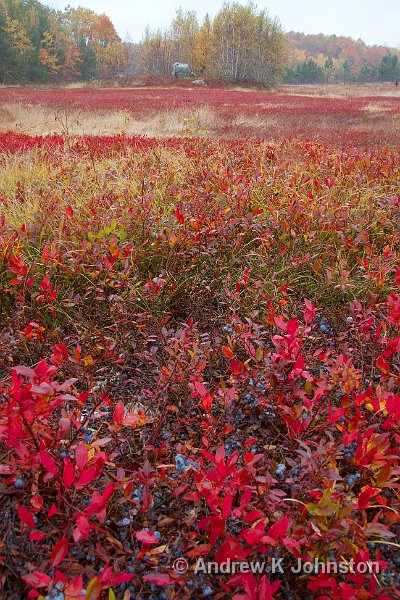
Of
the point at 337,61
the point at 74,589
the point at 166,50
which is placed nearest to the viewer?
the point at 74,589

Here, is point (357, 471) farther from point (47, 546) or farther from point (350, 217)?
point (350, 217)

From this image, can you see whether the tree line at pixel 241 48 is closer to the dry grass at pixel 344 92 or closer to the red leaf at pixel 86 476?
the dry grass at pixel 344 92

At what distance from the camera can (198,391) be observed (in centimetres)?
163

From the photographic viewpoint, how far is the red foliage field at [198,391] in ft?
3.88

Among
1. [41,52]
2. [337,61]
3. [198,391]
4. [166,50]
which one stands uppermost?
[337,61]

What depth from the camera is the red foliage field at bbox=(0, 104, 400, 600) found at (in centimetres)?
118

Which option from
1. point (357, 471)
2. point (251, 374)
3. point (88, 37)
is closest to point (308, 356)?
point (251, 374)

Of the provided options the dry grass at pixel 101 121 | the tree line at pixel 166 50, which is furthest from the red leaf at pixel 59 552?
the tree line at pixel 166 50

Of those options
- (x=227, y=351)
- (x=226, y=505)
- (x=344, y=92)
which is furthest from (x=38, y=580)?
(x=344, y=92)

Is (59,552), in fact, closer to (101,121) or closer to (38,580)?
(38,580)

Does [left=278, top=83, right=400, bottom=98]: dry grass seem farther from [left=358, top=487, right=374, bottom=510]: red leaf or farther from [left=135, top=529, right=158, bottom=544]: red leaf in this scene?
[left=135, top=529, right=158, bottom=544]: red leaf

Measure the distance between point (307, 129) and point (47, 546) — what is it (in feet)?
39.7

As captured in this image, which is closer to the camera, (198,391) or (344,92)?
(198,391)

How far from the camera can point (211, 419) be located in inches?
63.6
